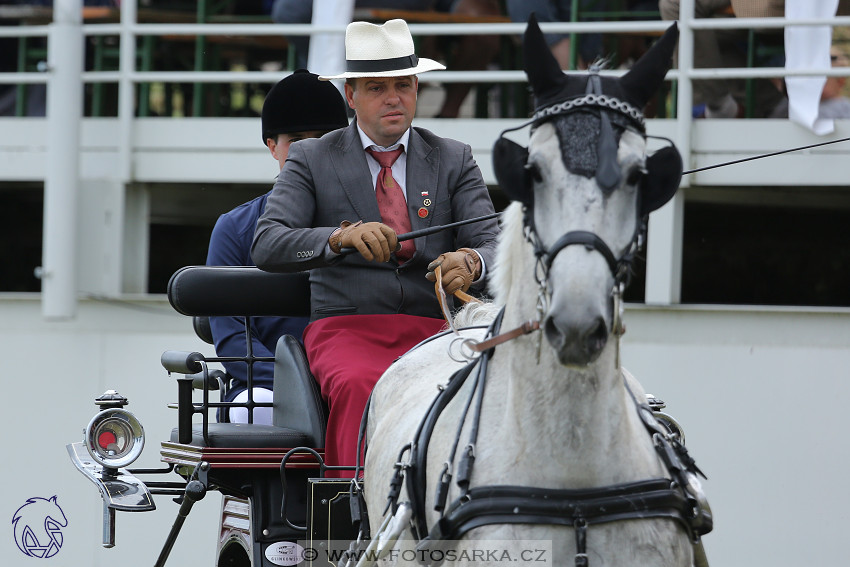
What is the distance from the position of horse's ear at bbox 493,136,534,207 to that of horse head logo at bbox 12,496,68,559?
566cm

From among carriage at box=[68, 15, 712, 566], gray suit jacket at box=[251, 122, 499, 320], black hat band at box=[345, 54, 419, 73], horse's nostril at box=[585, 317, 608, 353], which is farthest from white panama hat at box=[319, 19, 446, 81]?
horse's nostril at box=[585, 317, 608, 353]

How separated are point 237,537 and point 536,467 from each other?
81.0 inches

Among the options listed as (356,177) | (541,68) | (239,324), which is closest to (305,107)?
(239,324)

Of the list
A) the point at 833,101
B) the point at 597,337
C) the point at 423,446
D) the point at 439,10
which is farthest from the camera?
the point at 439,10

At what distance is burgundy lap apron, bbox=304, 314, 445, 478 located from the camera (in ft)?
11.5

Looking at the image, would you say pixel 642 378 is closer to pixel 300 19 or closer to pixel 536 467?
pixel 300 19

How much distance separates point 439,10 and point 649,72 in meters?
6.08

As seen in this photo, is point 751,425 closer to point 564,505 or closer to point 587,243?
point 564,505

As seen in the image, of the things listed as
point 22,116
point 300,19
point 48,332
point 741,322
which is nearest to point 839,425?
point 741,322

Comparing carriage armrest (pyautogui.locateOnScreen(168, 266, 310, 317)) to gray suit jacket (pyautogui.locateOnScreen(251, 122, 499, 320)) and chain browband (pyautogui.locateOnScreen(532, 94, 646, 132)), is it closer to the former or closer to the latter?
gray suit jacket (pyautogui.locateOnScreen(251, 122, 499, 320))

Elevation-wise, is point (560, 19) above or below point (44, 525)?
above

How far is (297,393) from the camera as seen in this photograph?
3.74m

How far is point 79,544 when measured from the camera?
23.7 ft

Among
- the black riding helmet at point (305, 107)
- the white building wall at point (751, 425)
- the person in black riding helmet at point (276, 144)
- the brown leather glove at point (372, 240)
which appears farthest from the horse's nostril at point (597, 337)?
the white building wall at point (751, 425)
